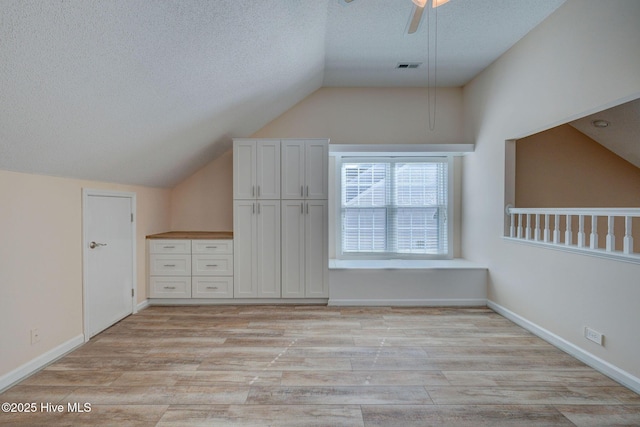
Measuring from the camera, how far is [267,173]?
3.81 meters

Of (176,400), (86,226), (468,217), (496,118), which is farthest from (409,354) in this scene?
(86,226)

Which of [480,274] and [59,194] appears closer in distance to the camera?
[59,194]

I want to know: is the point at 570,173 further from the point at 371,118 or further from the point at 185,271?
the point at 185,271

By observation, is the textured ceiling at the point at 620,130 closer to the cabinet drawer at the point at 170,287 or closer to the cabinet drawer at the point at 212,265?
the cabinet drawer at the point at 212,265

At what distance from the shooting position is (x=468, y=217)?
14.3 ft

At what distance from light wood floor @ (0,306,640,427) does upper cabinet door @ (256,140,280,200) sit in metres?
1.48

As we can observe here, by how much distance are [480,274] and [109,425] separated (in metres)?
3.75

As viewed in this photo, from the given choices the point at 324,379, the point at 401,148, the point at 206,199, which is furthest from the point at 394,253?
the point at 206,199

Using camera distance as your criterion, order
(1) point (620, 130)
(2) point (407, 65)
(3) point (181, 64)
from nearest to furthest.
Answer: (3) point (181, 64)
(1) point (620, 130)
(2) point (407, 65)

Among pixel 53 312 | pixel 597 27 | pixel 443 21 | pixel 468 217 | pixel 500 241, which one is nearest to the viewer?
pixel 597 27

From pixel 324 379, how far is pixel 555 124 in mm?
2853

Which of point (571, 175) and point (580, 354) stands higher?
point (571, 175)

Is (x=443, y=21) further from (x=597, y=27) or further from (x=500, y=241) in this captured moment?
(x=500, y=241)

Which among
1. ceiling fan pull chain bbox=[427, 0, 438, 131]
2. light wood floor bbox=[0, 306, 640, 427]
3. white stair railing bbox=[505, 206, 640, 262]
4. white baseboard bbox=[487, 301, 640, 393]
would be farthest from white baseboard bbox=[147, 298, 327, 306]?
ceiling fan pull chain bbox=[427, 0, 438, 131]
